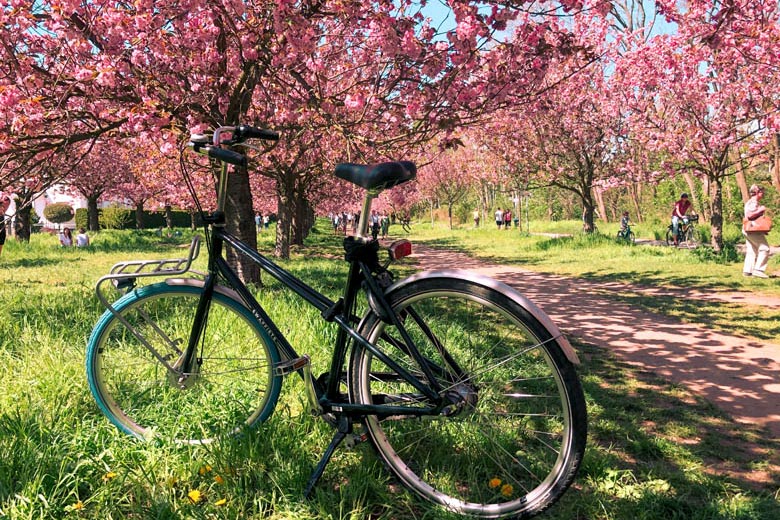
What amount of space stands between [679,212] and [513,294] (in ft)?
54.6

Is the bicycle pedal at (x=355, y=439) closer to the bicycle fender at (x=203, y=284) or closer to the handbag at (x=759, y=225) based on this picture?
the bicycle fender at (x=203, y=284)

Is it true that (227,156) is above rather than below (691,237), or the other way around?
above

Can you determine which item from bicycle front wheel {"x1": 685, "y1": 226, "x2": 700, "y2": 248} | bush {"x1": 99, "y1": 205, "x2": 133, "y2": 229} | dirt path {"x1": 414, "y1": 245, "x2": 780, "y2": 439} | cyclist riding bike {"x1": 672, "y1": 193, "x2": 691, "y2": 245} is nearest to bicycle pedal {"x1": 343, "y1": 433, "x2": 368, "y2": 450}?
dirt path {"x1": 414, "y1": 245, "x2": 780, "y2": 439}

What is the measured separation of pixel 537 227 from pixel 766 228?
26.9 metres

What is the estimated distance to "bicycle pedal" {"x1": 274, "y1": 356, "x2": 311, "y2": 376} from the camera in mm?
2328

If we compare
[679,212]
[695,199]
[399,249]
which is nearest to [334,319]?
[399,249]

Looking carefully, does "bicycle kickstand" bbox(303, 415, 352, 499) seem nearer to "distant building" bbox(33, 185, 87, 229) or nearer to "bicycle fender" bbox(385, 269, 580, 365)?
"bicycle fender" bbox(385, 269, 580, 365)

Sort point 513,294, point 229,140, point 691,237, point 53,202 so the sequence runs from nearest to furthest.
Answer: point 513,294, point 229,140, point 691,237, point 53,202

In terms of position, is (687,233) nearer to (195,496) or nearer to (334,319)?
(334,319)

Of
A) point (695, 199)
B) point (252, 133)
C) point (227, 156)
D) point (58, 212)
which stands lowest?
point (227, 156)

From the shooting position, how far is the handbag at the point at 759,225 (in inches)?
358

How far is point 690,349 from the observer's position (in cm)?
507

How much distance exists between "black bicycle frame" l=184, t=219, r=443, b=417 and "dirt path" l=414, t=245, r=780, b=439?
8.07 feet

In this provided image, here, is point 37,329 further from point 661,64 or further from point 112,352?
point 661,64
